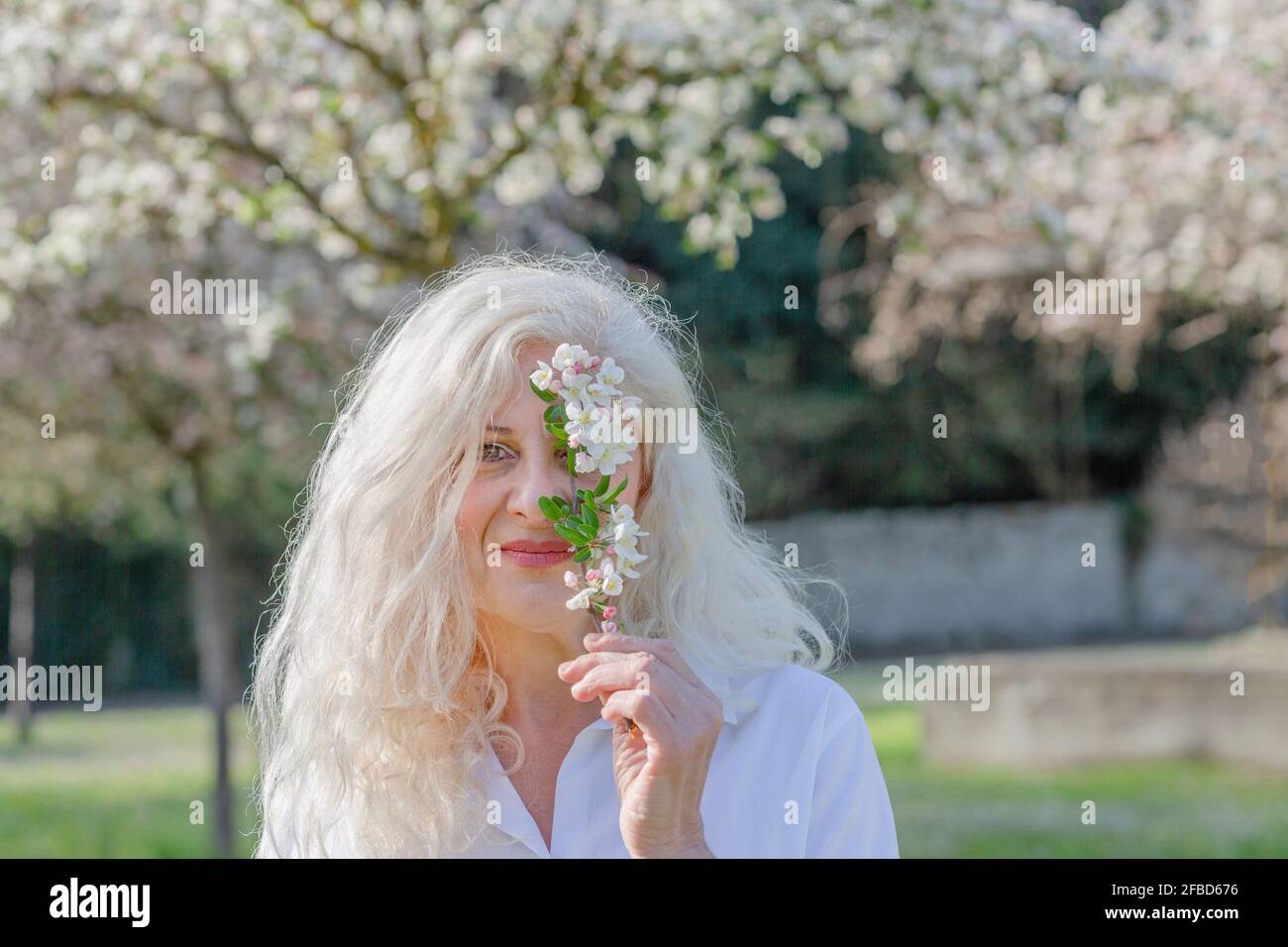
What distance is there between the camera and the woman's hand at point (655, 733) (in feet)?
6.32

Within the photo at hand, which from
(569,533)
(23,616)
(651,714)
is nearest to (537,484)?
(569,533)

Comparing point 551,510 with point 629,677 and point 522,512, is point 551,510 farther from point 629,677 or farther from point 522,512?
point 629,677

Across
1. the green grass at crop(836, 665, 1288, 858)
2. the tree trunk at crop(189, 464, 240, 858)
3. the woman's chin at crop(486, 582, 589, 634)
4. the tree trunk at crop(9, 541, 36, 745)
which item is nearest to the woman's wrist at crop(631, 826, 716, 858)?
the woman's chin at crop(486, 582, 589, 634)

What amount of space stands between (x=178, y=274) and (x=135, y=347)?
911 millimetres

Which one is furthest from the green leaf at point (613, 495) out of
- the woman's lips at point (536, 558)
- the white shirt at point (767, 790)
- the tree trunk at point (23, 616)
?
the tree trunk at point (23, 616)

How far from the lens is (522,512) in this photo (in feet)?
7.38

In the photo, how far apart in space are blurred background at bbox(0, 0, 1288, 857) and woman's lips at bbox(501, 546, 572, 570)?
118cm

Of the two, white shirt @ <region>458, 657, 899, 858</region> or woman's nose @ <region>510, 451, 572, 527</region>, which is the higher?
woman's nose @ <region>510, 451, 572, 527</region>

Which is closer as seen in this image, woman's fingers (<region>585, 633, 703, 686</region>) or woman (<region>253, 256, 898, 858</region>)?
woman's fingers (<region>585, 633, 703, 686</region>)

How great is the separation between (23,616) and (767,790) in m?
16.1

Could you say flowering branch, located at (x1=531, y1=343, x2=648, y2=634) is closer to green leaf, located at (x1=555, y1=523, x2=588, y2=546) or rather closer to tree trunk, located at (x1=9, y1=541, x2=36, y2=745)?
green leaf, located at (x1=555, y1=523, x2=588, y2=546)

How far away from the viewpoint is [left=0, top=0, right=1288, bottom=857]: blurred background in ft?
18.8

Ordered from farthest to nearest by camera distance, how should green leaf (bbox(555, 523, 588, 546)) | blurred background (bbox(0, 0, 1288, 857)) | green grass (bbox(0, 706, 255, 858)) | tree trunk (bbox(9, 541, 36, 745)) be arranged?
tree trunk (bbox(9, 541, 36, 745)) < green grass (bbox(0, 706, 255, 858)) < blurred background (bbox(0, 0, 1288, 857)) < green leaf (bbox(555, 523, 588, 546))
